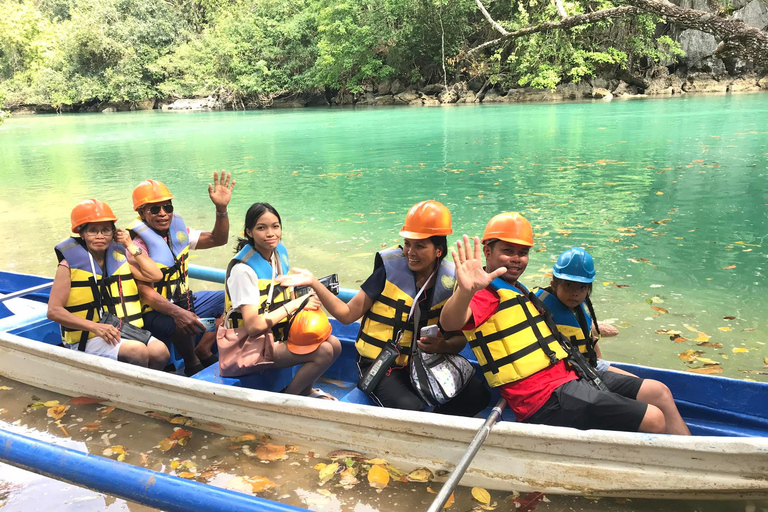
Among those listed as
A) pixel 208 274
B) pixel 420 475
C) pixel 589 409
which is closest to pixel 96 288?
pixel 208 274

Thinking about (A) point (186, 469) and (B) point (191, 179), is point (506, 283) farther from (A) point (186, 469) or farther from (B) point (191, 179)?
(B) point (191, 179)

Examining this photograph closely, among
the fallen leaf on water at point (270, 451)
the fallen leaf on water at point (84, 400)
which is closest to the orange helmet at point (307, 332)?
the fallen leaf on water at point (270, 451)

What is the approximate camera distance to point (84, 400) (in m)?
3.96

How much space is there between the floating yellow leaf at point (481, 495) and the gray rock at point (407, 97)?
34.4 metres

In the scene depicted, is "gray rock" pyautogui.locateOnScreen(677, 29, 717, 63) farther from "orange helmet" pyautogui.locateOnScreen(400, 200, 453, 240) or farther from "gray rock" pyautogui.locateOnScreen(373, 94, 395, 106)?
"orange helmet" pyautogui.locateOnScreen(400, 200, 453, 240)

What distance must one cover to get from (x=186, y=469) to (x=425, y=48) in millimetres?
35675

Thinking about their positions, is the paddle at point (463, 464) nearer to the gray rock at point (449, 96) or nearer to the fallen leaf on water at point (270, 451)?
the fallen leaf on water at point (270, 451)

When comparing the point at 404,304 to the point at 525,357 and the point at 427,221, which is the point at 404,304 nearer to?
the point at 427,221

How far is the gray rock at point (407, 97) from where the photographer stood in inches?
1416

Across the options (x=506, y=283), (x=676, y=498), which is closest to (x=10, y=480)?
(x=506, y=283)

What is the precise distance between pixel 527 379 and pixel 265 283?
5.14 feet

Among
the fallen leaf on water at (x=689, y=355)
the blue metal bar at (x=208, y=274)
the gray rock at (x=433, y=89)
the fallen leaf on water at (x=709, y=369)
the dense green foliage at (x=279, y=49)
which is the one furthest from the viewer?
the gray rock at (x=433, y=89)

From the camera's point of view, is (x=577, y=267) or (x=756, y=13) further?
(x=756, y=13)

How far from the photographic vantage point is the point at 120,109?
160 ft
